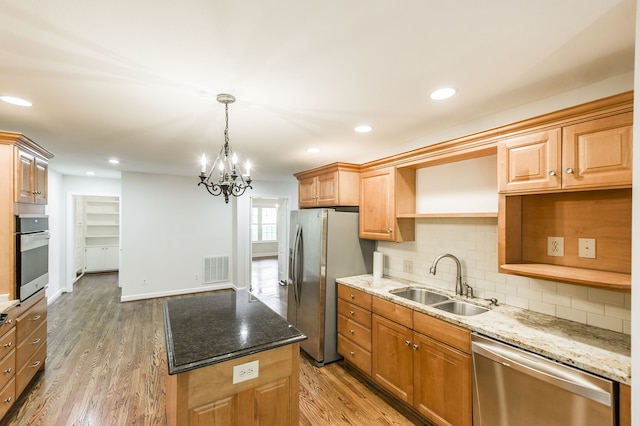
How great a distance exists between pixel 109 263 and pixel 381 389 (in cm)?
810

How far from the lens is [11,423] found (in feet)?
7.28

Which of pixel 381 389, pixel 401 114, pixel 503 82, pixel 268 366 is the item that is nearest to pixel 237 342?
pixel 268 366

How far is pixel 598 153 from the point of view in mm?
1579

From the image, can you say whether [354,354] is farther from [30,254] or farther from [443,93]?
[30,254]

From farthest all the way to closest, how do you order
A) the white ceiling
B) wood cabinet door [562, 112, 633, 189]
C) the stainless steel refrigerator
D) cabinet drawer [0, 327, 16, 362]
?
1. the stainless steel refrigerator
2. cabinet drawer [0, 327, 16, 362]
3. wood cabinet door [562, 112, 633, 189]
4. the white ceiling

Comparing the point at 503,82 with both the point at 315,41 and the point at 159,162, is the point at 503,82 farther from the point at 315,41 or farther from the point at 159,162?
the point at 159,162

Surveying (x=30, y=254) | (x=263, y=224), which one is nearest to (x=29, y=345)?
(x=30, y=254)

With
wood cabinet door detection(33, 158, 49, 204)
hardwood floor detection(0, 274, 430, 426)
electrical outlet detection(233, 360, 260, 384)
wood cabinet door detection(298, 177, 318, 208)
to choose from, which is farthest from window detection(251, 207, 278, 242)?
electrical outlet detection(233, 360, 260, 384)

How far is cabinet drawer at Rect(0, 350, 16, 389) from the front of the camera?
214 centimetres

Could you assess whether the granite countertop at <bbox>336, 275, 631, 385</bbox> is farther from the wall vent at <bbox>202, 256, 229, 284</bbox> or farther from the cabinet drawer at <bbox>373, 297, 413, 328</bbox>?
the wall vent at <bbox>202, 256, 229, 284</bbox>

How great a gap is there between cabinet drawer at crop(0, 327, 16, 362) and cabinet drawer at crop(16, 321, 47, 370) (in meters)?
0.15

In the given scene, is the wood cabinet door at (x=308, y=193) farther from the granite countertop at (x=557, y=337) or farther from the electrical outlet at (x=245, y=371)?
the electrical outlet at (x=245, y=371)

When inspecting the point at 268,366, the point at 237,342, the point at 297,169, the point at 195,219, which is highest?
the point at 297,169

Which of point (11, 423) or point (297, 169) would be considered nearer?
point (11, 423)
